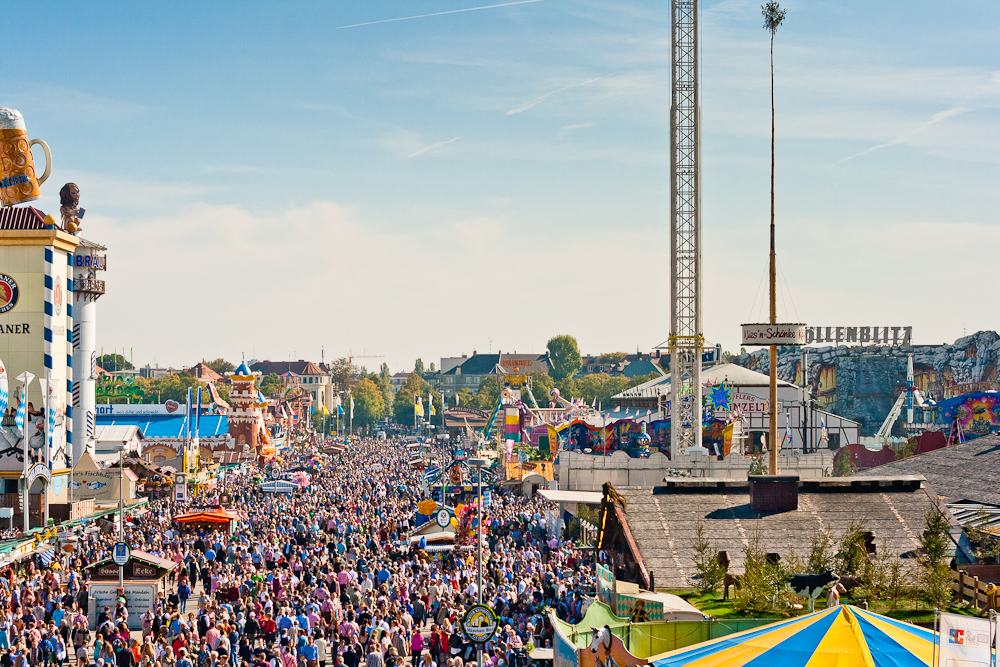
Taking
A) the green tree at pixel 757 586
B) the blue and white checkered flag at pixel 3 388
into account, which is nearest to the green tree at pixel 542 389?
the blue and white checkered flag at pixel 3 388

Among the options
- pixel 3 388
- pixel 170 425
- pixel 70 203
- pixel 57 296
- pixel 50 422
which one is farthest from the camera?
pixel 170 425

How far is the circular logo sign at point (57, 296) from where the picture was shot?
51.0 m

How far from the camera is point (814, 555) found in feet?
63.3

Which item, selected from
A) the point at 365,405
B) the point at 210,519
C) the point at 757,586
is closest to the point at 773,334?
the point at 757,586

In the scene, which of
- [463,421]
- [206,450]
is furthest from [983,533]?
[463,421]

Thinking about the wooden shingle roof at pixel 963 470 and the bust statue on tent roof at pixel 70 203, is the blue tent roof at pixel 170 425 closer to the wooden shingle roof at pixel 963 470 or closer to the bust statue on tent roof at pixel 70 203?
the bust statue on tent roof at pixel 70 203

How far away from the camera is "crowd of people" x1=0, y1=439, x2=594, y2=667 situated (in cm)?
2108

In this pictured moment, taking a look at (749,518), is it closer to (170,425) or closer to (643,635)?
(643,635)

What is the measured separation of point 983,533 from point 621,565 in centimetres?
765

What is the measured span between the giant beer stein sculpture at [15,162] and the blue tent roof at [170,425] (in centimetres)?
3487

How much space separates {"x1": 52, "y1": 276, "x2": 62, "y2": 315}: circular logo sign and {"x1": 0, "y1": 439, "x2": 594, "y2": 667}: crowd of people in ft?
44.6

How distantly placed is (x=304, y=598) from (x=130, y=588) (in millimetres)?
4377

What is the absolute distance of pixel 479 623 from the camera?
18062 mm

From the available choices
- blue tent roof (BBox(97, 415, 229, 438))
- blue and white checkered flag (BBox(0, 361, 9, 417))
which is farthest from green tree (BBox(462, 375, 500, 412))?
blue and white checkered flag (BBox(0, 361, 9, 417))
